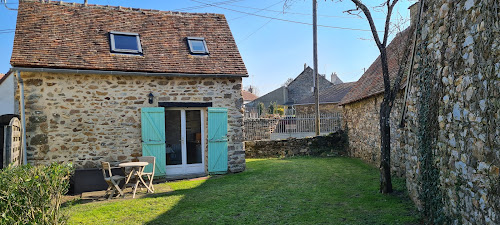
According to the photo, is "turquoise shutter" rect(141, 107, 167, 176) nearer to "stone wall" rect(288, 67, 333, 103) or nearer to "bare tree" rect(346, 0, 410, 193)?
"bare tree" rect(346, 0, 410, 193)

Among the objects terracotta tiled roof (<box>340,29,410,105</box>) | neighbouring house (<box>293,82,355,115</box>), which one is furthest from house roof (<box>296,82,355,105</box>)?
terracotta tiled roof (<box>340,29,410,105</box>)

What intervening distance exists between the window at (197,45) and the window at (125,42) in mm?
1572

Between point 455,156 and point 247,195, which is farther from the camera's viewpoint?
point 247,195

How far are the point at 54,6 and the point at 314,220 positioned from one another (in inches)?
395

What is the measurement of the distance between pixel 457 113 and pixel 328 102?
24116 mm

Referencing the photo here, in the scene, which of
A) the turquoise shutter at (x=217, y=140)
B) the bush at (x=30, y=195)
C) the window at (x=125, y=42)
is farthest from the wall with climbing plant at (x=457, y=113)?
the window at (x=125, y=42)

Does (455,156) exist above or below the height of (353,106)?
below

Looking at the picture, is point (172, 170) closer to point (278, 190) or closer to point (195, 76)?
point (195, 76)

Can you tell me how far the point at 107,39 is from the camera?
9.58 metres

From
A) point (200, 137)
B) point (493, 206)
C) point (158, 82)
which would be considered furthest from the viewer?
point (200, 137)

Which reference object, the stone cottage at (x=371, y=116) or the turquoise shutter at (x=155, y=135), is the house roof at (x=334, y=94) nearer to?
the stone cottage at (x=371, y=116)

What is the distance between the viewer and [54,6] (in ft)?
32.7

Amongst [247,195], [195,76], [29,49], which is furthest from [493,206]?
[29,49]

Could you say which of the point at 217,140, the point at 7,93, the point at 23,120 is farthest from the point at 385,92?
the point at 7,93
